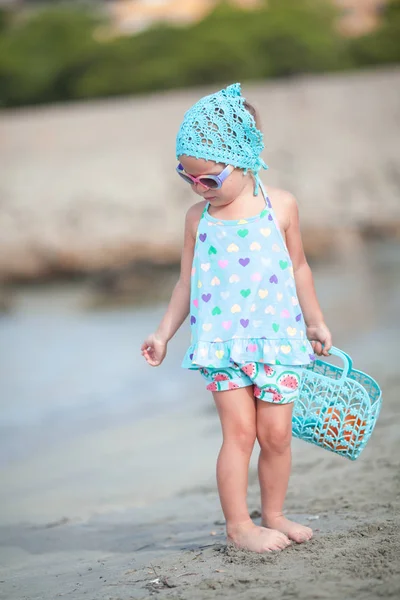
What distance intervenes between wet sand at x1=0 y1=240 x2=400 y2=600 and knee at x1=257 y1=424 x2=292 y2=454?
0.26 meters

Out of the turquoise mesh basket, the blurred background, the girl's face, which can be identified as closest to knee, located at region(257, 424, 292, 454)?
the turquoise mesh basket

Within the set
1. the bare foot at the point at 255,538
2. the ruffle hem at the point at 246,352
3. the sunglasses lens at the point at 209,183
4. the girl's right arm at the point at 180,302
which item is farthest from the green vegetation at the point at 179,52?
the bare foot at the point at 255,538

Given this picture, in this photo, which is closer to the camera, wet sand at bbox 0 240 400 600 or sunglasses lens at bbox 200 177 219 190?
wet sand at bbox 0 240 400 600

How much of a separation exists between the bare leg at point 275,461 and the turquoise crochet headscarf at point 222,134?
0.64 meters

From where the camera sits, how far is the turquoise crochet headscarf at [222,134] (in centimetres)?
263

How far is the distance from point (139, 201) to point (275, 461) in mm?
7223

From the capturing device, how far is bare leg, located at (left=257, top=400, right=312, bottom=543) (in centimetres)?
268

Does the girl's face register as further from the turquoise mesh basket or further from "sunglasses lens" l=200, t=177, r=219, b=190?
the turquoise mesh basket

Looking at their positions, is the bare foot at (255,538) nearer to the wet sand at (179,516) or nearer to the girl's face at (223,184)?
the wet sand at (179,516)

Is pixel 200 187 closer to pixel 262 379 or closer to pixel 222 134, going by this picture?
pixel 222 134

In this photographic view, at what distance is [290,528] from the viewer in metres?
2.66

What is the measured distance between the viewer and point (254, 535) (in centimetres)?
262

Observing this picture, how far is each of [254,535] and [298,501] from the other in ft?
1.80

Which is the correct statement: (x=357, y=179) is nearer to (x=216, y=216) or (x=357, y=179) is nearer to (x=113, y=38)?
(x=113, y=38)
